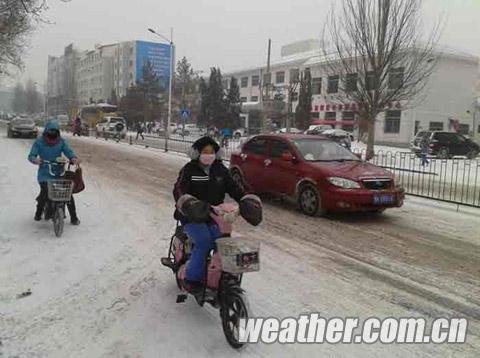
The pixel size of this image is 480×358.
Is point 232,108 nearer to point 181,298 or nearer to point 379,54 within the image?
point 379,54

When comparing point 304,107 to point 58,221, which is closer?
point 58,221

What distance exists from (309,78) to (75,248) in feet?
171

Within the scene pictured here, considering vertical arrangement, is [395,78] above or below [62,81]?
below

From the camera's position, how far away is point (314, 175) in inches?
345

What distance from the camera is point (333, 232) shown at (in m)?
7.56

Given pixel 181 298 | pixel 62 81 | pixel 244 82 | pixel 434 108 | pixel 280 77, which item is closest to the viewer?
pixel 181 298

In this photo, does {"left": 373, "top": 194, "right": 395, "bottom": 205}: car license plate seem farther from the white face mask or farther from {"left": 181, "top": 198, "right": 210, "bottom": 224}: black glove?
{"left": 181, "top": 198, "right": 210, "bottom": 224}: black glove

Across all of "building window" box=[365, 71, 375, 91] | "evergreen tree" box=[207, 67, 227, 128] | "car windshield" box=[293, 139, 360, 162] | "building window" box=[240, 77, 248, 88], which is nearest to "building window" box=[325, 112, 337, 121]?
"evergreen tree" box=[207, 67, 227, 128]

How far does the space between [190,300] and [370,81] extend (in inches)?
758

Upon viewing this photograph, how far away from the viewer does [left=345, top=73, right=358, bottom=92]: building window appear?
2220cm

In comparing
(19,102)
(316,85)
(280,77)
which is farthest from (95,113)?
(19,102)

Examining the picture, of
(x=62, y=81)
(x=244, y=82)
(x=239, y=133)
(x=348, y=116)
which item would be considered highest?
(x=62, y=81)

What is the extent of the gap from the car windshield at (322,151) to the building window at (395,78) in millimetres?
13618

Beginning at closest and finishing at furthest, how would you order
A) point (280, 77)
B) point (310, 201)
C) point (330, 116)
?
point (310, 201) < point (330, 116) < point (280, 77)
